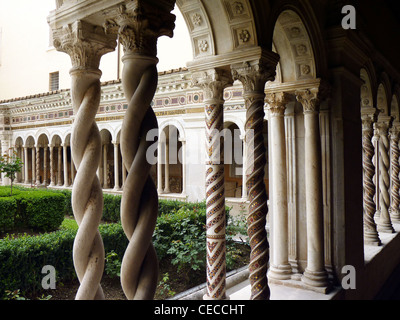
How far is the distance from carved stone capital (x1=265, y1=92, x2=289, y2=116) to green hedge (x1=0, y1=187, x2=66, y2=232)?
6877 millimetres

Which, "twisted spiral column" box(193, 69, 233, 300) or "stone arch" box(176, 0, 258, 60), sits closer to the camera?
"stone arch" box(176, 0, 258, 60)

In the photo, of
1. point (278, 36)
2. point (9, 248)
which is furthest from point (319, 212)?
point (9, 248)

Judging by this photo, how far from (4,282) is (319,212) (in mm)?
3949

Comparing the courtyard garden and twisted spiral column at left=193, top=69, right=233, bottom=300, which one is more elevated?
twisted spiral column at left=193, top=69, right=233, bottom=300

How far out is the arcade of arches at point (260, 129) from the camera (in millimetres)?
1639

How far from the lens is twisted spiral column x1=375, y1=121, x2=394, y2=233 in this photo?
260 inches

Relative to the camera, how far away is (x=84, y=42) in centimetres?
183

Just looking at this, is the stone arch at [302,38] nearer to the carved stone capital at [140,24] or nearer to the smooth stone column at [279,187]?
the smooth stone column at [279,187]

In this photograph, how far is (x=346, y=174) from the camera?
395 centimetres

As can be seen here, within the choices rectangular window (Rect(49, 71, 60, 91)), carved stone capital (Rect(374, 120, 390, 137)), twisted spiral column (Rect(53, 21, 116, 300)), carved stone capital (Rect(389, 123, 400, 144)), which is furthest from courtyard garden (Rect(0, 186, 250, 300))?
rectangular window (Rect(49, 71, 60, 91))

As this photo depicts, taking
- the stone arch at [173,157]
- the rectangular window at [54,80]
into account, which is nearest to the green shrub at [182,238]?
the stone arch at [173,157]

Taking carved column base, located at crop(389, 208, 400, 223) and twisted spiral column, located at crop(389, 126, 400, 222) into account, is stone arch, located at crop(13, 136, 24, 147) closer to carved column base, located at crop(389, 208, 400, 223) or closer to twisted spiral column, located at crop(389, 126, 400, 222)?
twisted spiral column, located at crop(389, 126, 400, 222)

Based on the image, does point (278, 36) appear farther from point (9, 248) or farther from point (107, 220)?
point (107, 220)

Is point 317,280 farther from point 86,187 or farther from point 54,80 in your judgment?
point 54,80
